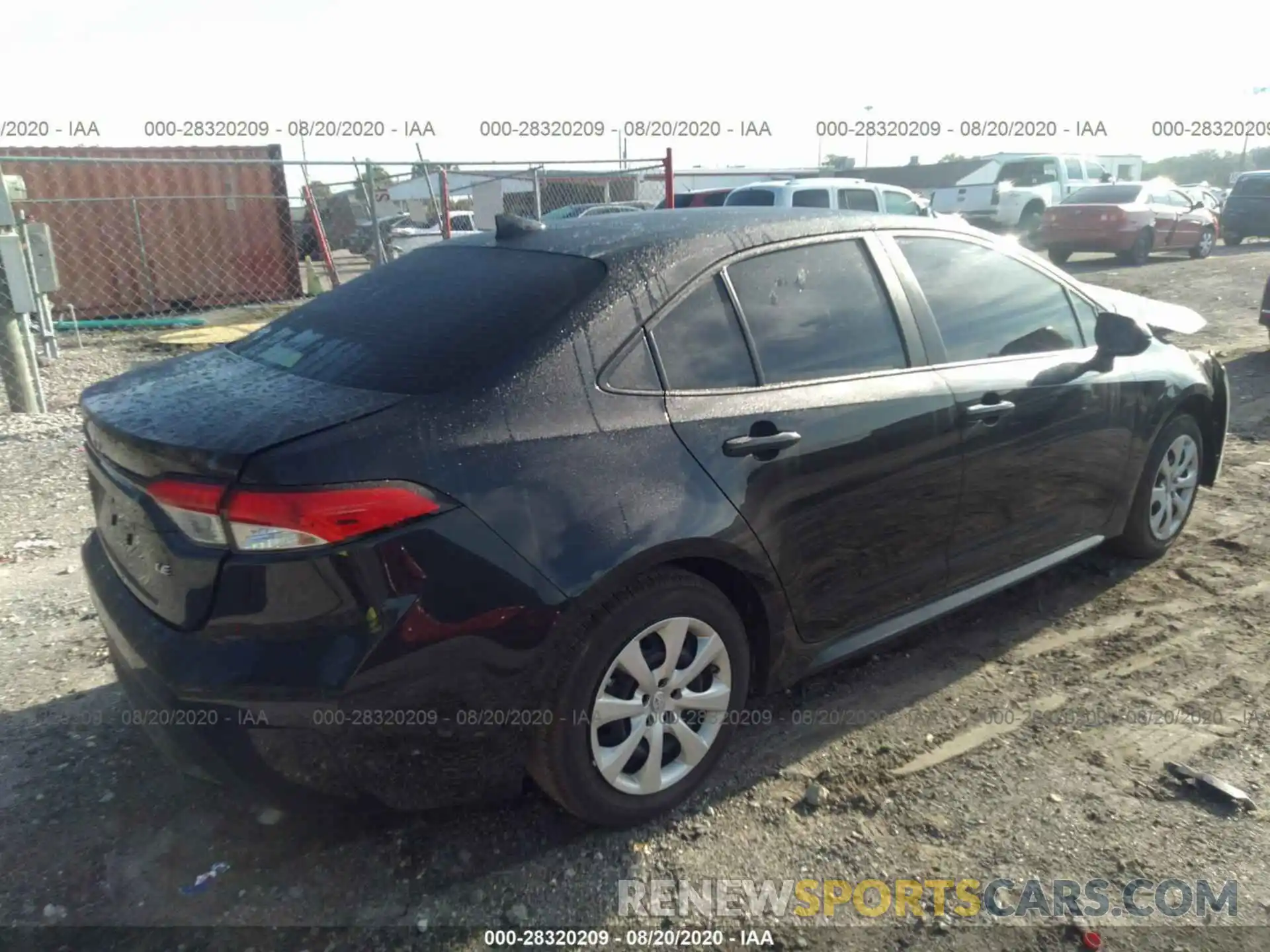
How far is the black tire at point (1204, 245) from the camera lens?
18312 millimetres

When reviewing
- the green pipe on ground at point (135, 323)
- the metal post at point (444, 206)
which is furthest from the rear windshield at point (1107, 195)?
the green pipe on ground at point (135, 323)

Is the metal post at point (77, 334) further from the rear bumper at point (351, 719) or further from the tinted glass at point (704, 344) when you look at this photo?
the tinted glass at point (704, 344)

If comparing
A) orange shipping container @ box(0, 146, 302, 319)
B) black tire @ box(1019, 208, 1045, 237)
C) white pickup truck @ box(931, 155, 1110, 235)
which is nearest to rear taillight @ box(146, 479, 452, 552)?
orange shipping container @ box(0, 146, 302, 319)

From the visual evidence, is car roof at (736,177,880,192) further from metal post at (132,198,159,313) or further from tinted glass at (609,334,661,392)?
tinted glass at (609,334,661,392)

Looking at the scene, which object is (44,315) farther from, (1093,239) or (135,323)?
(1093,239)

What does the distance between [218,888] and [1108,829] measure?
242 cm

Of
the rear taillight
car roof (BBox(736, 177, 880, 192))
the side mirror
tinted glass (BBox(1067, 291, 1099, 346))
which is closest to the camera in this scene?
the rear taillight

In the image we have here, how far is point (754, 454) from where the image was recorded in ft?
8.82

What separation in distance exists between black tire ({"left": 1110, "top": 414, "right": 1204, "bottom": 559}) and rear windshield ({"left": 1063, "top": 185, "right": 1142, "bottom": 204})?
14.6 meters

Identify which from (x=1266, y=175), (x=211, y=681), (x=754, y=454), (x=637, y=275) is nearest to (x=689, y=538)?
(x=754, y=454)

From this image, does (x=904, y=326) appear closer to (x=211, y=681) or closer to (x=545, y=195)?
(x=211, y=681)

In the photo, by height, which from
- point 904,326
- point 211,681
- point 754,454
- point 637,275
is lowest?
point 211,681

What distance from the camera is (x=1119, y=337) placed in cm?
374

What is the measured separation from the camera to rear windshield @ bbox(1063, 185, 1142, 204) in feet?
55.6
